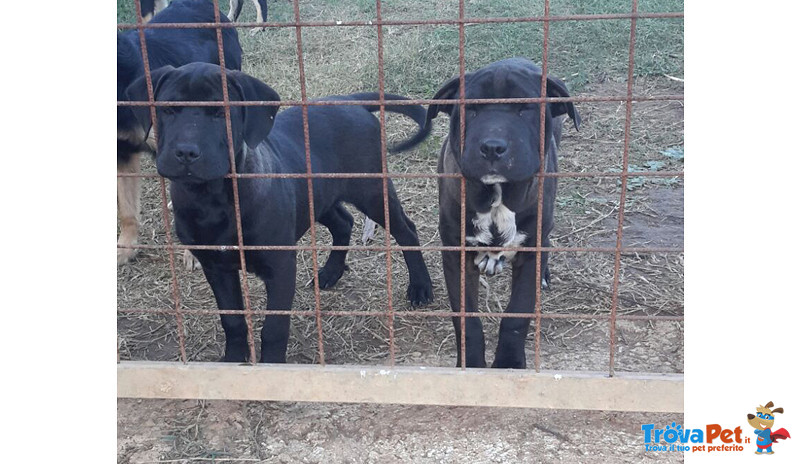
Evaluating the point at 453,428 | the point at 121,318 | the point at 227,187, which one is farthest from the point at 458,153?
the point at 121,318

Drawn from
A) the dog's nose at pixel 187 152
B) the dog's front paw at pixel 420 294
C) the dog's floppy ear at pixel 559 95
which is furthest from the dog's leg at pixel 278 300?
the dog's floppy ear at pixel 559 95

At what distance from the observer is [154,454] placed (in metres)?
3.32

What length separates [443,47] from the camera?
351 inches

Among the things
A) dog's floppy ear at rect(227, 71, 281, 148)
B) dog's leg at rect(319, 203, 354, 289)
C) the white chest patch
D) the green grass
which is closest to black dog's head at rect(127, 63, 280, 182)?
dog's floppy ear at rect(227, 71, 281, 148)

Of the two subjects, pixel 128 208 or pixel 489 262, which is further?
pixel 128 208

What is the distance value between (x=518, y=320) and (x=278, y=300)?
3.70 ft

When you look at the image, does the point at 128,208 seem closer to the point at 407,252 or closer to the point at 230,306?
the point at 230,306

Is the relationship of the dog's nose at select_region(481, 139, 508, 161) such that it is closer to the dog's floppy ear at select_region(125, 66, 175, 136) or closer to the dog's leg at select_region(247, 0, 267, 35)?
the dog's floppy ear at select_region(125, 66, 175, 136)

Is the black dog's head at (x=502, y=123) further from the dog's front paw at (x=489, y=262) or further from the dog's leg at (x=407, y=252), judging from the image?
the dog's leg at (x=407, y=252)

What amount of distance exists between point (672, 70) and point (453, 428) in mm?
6035

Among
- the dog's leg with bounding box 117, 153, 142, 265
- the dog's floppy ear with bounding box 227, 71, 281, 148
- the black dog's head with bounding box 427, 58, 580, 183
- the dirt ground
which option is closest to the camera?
the black dog's head with bounding box 427, 58, 580, 183

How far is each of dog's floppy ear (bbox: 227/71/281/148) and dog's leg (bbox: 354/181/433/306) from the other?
54.2 inches

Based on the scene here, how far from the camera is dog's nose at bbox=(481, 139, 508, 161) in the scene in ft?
9.17

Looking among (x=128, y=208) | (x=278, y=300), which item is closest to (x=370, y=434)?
(x=278, y=300)
